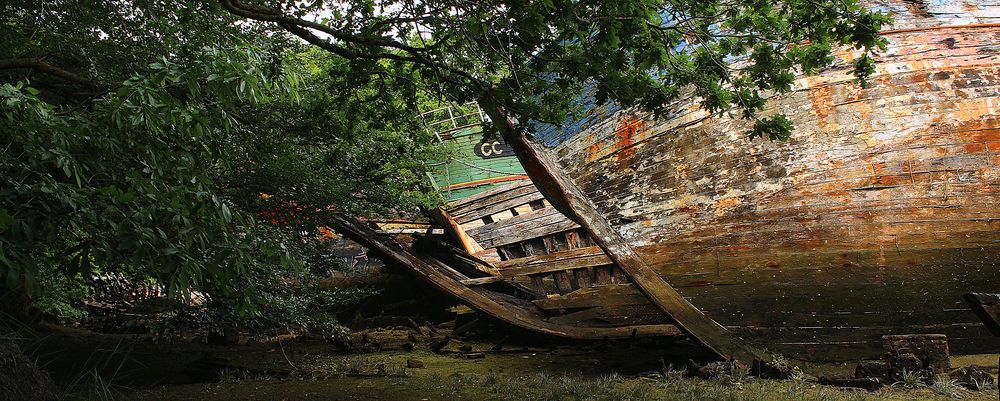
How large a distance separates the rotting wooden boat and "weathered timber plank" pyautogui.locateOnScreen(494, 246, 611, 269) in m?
0.03

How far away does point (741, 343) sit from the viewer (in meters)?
5.75

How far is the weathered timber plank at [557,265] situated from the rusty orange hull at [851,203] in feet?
1.64

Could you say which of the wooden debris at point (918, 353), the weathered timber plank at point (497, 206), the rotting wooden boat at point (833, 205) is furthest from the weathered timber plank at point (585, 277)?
the wooden debris at point (918, 353)

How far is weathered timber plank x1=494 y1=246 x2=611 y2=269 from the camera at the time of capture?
693 cm

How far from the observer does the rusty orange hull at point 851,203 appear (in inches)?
211

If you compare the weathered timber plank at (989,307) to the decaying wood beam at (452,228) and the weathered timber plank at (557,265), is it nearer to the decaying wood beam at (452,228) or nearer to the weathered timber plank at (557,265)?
the weathered timber plank at (557,265)

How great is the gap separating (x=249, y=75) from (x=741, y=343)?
437cm

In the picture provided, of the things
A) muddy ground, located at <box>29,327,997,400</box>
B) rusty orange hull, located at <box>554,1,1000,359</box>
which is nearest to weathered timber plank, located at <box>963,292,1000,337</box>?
muddy ground, located at <box>29,327,997,400</box>

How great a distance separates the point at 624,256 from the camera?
246 inches

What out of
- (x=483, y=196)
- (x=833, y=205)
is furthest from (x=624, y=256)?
(x=483, y=196)

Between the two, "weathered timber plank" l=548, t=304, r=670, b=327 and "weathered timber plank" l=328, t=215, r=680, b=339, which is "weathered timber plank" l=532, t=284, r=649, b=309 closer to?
"weathered timber plank" l=548, t=304, r=670, b=327

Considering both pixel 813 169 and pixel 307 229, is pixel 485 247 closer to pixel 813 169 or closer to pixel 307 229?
pixel 307 229

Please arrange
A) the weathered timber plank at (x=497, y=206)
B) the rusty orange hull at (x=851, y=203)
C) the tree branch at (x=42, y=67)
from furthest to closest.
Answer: the weathered timber plank at (x=497, y=206), the rusty orange hull at (x=851, y=203), the tree branch at (x=42, y=67)

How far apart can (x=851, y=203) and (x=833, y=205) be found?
127 millimetres
